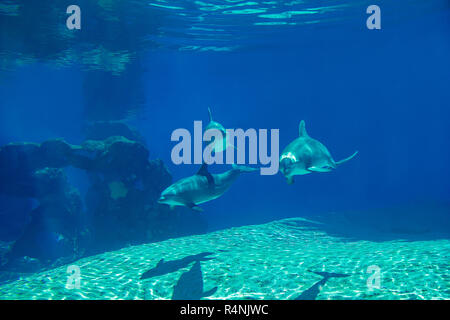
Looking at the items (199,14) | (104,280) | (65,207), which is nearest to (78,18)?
(199,14)

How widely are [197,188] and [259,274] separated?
269 centimetres

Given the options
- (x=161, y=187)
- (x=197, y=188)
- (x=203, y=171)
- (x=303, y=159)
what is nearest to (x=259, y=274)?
(x=197, y=188)

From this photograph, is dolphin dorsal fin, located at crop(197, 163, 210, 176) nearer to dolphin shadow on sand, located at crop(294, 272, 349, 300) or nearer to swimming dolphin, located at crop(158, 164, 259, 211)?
swimming dolphin, located at crop(158, 164, 259, 211)

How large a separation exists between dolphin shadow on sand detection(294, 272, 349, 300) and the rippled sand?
1.6 inches

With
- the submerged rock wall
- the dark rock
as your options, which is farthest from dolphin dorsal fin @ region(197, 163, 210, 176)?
the dark rock

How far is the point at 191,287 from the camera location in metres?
7.11

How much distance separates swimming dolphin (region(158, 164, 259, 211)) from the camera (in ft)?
25.2

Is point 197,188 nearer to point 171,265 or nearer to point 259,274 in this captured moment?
point 171,265

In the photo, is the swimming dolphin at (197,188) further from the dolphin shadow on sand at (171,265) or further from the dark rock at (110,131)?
the dark rock at (110,131)

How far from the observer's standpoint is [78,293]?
678 centimetres

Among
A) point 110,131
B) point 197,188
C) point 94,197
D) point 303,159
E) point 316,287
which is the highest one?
point 110,131

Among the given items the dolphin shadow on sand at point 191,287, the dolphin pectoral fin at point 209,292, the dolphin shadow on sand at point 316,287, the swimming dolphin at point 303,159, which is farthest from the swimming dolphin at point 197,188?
the dolphin shadow on sand at point 316,287

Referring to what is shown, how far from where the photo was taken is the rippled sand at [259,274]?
662cm
